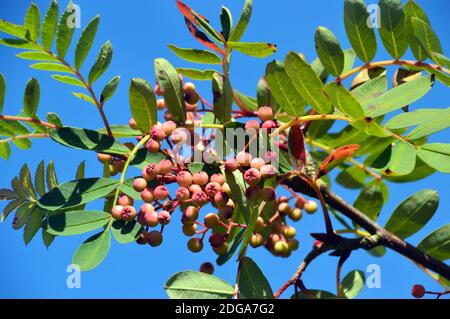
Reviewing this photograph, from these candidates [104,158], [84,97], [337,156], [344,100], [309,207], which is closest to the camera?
[344,100]

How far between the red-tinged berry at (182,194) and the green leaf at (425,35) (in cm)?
68

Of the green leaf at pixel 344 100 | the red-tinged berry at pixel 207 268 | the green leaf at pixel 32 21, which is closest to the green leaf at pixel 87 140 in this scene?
the green leaf at pixel 32 21

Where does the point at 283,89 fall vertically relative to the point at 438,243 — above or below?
above

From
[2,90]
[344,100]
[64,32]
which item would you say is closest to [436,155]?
[344,100]

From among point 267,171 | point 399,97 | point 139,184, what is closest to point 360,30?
point 399,97

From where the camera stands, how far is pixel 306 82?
1439 mm

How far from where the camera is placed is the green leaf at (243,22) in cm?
159

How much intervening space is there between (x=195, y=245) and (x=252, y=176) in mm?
298

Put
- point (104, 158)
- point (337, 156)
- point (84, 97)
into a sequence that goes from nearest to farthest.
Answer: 1. point (337, 156)
2. point (84, 97)
3. point (104, 158)

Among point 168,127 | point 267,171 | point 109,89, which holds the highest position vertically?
point 109,89

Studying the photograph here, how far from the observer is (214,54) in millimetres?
1610

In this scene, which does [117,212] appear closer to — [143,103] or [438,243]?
[143,103]

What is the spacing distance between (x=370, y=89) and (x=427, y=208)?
0.36m

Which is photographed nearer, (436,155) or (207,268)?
(436,155)
